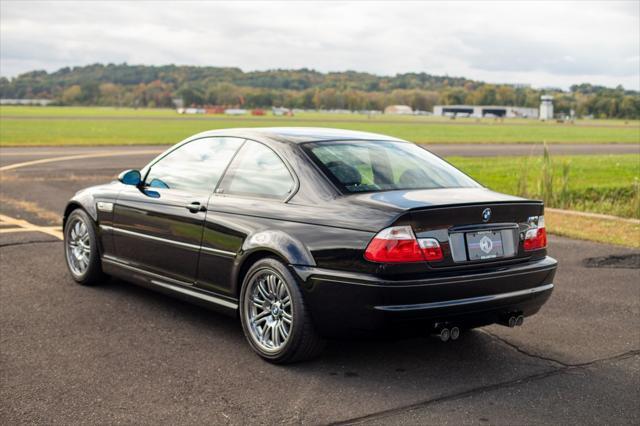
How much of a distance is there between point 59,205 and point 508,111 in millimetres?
187125

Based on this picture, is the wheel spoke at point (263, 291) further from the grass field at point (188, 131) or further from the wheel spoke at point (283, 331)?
the grass field at point (188, 131)

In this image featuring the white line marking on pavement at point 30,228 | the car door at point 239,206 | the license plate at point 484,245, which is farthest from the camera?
the white line marking on pavement at point 30,228

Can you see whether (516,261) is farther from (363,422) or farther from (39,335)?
(39,335)

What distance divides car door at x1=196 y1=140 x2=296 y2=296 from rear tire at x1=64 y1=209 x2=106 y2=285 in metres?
1.66

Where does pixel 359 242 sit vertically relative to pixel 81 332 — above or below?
above

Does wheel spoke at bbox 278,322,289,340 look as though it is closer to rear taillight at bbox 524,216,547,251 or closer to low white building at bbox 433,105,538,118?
rear taillight at bbox 524,216,547,251

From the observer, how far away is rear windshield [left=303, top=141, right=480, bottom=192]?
16.2 feet

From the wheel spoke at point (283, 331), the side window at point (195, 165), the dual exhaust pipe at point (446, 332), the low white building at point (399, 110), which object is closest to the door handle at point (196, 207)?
the side window at point (195, 165)

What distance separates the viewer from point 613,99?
393ft

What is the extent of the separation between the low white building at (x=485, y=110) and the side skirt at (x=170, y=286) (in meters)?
183

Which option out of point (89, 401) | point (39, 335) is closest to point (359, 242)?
point (89, 401)

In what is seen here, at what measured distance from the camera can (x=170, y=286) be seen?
5.69 metres

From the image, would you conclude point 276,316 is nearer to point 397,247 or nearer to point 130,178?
point 397,247

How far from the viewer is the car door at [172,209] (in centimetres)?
550
